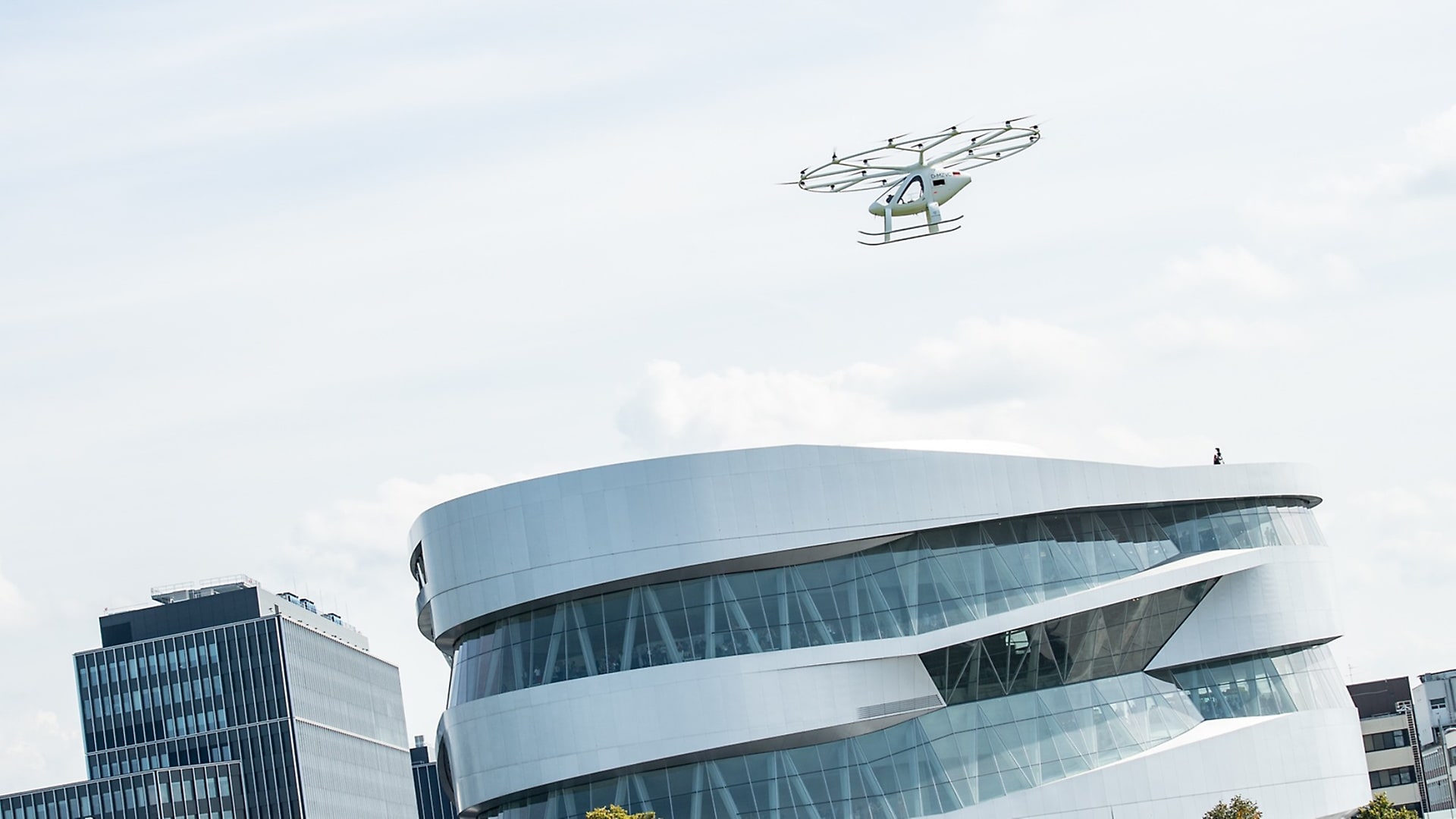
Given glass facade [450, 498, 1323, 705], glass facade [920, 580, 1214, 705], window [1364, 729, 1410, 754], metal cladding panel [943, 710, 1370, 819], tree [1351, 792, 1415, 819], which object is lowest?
tree [1351, 792, 1415, 819]

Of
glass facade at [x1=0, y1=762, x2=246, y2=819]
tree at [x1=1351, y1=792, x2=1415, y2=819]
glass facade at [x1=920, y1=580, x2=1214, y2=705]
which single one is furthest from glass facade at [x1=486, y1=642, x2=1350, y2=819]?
glass facade at [x1=0, y1=762, x2=246, y2=819]

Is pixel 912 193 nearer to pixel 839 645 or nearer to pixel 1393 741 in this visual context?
pixel 839 645

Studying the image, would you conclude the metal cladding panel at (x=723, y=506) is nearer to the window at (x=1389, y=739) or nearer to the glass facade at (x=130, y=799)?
the window at (x=1389, y=739)

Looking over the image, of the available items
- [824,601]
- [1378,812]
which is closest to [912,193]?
[824,601]

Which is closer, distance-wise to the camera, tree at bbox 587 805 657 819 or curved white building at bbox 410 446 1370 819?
tree at bbox 587 805 657 819

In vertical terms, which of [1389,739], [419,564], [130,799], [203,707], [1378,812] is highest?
[203,707]

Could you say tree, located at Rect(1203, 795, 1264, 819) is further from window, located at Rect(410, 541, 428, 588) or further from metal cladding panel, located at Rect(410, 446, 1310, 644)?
window, located at Rect(410, 541, 428, 588)
